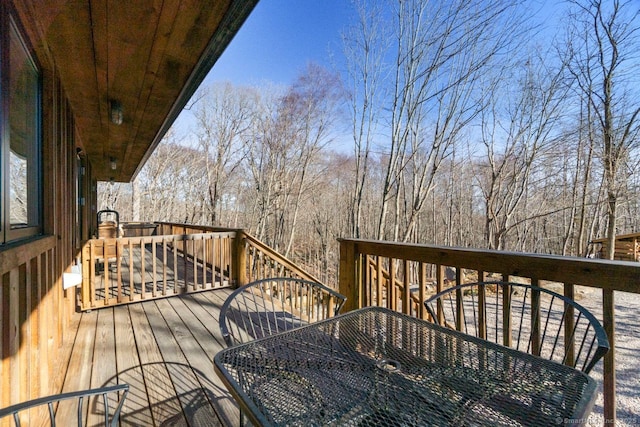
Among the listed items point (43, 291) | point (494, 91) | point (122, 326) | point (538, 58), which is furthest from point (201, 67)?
point (538, 58)

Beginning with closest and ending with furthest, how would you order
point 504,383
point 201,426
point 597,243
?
point 504,383 → point 201,426 → point 597,243

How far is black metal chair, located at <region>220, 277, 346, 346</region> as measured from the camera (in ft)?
4.74

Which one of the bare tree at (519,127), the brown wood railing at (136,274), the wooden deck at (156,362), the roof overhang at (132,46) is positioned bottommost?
the wooden deck at (156,362)

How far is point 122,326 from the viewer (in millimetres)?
2814

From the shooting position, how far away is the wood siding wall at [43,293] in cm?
114

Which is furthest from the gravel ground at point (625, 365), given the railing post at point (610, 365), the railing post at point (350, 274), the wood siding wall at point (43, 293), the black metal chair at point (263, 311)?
the wood siding wall at point (43, 293)

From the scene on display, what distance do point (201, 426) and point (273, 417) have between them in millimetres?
1172

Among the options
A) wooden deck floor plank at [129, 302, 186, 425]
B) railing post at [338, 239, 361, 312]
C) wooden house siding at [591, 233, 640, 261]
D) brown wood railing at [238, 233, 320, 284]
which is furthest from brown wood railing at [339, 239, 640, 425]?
wooden house siding at [591, 233, 640, 261]

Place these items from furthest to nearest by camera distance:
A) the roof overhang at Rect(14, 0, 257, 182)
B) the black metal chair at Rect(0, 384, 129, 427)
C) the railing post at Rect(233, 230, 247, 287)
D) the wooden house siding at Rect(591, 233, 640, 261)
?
the wooden house siding at Rect(591, 233, 640, 261)
the railing post at Rect(233, 230, 247, 287)
the roof overhang at Rect(14, 0, 257, 182)
the black metal chair at Rect(0, 384, 129, 427)

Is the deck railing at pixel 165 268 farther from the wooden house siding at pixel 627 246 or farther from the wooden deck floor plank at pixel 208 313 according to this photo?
the wooden house siding at pixel 627 246

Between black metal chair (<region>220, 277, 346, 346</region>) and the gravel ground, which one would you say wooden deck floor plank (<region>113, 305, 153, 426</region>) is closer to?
black metal chair (<region>220, 277, 346, 346</region>)

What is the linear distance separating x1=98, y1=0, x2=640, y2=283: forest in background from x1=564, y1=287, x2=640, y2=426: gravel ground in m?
1.77

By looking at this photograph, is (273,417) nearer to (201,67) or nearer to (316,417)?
(316,417)

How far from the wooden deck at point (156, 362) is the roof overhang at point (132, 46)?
2133 mm
